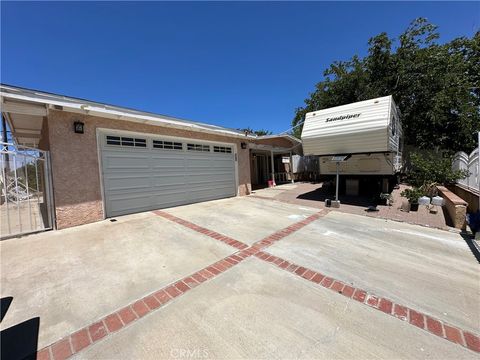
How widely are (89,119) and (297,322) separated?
22.4 ft

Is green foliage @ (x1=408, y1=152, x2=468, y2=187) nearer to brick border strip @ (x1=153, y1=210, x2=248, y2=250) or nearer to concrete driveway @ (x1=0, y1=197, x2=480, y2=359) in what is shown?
concrete driveway @ (x1=0, y1=197, x2=480, y2=359)

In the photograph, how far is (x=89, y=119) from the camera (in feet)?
18.5

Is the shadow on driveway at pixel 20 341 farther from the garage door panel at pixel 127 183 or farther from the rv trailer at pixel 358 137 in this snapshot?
the rv trailer at pixel 358 137

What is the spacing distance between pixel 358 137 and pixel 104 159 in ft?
27.1

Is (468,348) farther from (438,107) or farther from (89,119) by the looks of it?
(438,107)

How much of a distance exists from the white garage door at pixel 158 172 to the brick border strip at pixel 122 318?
4.64m

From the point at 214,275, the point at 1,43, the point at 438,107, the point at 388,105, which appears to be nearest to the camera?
the point at 214,275

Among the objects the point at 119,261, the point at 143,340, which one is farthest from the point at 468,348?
the point at 119,261

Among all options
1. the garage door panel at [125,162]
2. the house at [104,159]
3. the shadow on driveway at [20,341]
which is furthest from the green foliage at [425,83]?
the shadow on driveway at [20,341]

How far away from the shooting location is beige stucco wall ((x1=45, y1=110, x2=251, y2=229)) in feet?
16.7

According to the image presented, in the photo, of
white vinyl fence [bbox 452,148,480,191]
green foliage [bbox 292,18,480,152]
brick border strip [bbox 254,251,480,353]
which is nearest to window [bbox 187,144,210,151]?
brick border strip [bbox 254,251,480,353]

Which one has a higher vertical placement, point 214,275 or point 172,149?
point 172,149

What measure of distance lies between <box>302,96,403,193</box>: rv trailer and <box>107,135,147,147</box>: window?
20.0ft

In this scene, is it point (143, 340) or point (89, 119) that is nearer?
point (143, 340)
